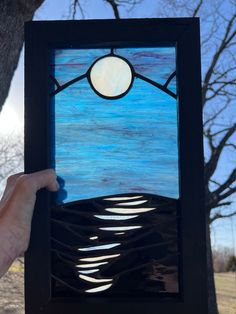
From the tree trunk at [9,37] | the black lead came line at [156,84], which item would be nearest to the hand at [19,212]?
the black lead came line at [156,84]

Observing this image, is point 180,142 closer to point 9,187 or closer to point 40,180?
point 40,180

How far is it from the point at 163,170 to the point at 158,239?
28 centimetres

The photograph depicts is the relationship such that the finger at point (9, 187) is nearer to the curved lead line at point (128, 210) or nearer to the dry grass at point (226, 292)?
the curved lead line at point (128, 210)

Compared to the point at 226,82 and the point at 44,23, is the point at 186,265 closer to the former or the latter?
the point at 44,23

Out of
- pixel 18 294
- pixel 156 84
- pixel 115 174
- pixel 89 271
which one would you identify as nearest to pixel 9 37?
pixel 156 84

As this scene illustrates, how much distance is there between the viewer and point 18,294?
9.08 meters

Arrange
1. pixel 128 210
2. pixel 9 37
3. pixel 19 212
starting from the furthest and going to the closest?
pixel 9 37 → pixel 128 210 → pixel 19 212

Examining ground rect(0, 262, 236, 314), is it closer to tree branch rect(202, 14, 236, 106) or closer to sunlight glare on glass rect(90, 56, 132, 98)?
tree branch rect(202, 14, 236, 106)

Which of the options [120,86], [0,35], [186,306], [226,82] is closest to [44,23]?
[120,86]

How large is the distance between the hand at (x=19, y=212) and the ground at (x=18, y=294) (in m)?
6.33

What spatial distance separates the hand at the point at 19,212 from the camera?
5.58 feet

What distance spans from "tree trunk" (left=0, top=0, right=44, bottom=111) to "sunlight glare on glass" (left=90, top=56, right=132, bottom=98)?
42.4 inches

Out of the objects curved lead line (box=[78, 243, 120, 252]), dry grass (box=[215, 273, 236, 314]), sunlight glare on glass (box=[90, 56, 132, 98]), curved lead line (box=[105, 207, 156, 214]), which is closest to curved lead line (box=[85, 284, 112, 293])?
curved lead line (box=[78, 243, 120, 252])

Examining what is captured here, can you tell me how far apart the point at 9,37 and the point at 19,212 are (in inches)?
56.8
